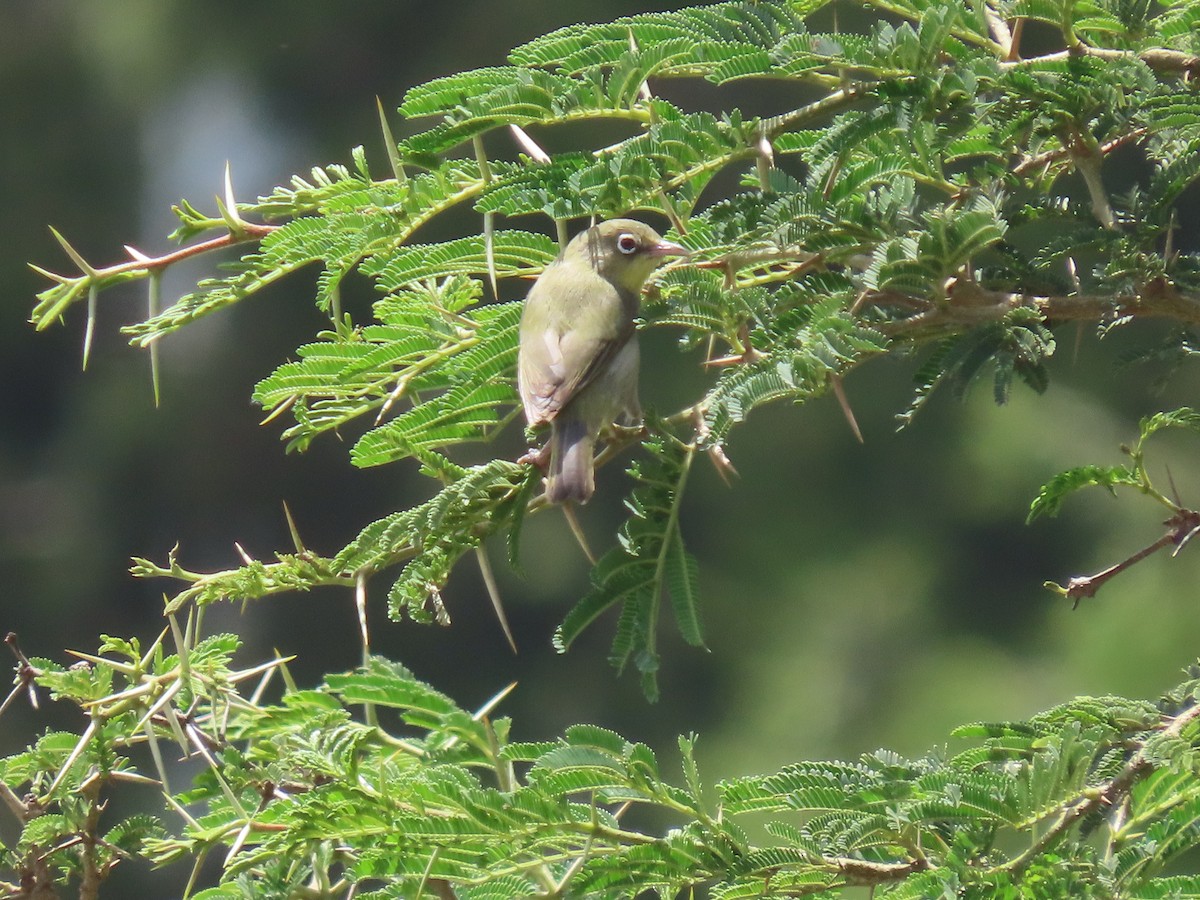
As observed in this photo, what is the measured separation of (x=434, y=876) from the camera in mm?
1884

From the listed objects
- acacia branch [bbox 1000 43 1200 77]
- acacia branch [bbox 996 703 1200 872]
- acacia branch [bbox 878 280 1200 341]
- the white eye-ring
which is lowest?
acacia branch [bbox 996 703 1200 872]

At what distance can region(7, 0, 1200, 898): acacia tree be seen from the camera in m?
1.91

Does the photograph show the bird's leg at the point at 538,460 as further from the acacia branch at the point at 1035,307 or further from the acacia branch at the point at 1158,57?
the acacia branch at the point at 1158,57

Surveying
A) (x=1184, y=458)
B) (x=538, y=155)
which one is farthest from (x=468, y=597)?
(x=538, y=155)

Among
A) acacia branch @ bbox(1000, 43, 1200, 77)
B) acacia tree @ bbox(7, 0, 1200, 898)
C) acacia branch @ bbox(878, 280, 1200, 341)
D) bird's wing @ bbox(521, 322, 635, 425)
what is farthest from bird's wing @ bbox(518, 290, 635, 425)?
acacia branch @ bbox(1000, 43, 1200, 77)

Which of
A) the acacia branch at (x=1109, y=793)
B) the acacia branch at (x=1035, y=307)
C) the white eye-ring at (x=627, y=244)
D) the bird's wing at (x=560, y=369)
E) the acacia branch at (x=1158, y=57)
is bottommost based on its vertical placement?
the acacia branch at (x=1109, y=793)

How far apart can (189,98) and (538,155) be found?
1255 cm

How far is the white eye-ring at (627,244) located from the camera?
3.76 m

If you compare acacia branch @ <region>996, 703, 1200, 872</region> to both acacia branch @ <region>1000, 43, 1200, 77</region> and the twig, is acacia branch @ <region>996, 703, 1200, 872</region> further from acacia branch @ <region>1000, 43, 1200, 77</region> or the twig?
acacia branch @ <region>1000, 43, 1200, 77</region>

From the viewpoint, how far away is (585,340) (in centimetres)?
358

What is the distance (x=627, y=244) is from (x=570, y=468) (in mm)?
1247

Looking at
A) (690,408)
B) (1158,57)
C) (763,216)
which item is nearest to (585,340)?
(690,408)

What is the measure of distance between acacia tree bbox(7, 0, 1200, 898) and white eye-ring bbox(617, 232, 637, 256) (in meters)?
1.09

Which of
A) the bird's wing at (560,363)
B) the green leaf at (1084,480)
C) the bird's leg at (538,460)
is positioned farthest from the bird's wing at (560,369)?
the green leaf at (1084,480)
